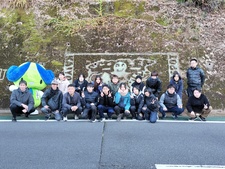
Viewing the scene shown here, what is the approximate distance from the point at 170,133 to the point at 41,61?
5.87 meters

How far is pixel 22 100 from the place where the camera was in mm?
7961

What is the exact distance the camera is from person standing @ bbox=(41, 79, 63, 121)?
7.96 meters

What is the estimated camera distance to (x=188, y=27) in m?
11.5

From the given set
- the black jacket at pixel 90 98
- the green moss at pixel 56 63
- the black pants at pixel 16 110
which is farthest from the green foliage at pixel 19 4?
the black jacket at pixel 90 98

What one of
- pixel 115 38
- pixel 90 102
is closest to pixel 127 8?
pixel 115 38

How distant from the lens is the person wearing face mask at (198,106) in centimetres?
782

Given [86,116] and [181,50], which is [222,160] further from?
[181,50]

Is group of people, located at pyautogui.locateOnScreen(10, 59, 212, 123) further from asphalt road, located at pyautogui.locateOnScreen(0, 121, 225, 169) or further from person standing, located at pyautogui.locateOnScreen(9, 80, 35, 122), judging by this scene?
asphalt road, located at pyautogui.locateOnScreen(0, 121, 225, 169)

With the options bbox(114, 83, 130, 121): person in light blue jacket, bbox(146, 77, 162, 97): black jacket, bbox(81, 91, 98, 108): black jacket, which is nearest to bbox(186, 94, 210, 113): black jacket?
bbox(146, 77, 162, 97): black jacket

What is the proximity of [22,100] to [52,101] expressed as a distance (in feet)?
2.64

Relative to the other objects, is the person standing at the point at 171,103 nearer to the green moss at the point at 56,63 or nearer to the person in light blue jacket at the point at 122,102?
the person in light blue jacket at the point at 122,102

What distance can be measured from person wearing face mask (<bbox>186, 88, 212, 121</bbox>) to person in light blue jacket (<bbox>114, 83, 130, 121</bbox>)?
5.36ft

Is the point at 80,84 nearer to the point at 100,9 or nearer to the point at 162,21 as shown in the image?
the point at 100,9

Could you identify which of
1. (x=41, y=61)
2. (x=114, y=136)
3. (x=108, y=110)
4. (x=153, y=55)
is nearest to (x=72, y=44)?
(x=41, y=61)
